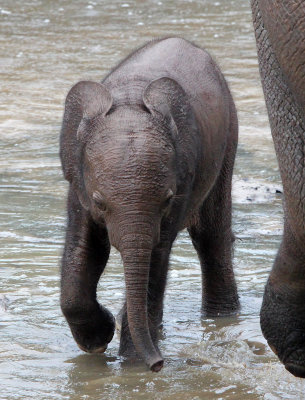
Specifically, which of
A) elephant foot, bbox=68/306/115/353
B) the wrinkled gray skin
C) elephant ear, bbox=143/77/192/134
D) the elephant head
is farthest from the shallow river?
elephant ear, bbox=143/77/192/134

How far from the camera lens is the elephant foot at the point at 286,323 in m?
4.41

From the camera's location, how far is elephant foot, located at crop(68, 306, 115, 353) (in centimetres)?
Answer: 568

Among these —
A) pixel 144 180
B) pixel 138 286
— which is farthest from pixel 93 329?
pixel 144 180

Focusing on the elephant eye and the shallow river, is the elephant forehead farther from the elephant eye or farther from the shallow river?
the shallow river

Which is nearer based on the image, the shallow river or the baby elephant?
the baby elephant

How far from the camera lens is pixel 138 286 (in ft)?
16.3

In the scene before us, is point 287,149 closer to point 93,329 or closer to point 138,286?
point 138,286

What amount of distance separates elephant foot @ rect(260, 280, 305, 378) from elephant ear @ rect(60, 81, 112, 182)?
4.00ft

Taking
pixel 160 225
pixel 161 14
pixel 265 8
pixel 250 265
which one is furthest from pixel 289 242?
pixel 161 14

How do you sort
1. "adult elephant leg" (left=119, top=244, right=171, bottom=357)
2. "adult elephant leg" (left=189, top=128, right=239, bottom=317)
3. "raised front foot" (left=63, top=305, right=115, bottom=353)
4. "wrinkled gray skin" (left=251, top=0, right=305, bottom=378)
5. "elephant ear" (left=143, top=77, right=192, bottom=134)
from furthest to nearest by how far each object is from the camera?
"adult elephant leg" (left=189, top=128, right=239, bottom=317) → "raised front foot" (left=63, top=305, right=115, bottom=353) → "adult elephant leg" (left=119, top=244, right=171, bottom=357) → "elephant ear" (left=143, top=77, right=192, bottom=134) → "wrinkled gray skin" (left=251, top=0, right=305, bottom=378)

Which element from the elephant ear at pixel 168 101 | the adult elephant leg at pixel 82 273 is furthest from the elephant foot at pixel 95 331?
the elephant ear at pixel 168 101

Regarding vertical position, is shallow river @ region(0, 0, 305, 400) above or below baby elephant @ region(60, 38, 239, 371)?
below

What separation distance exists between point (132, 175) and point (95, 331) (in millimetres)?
1029

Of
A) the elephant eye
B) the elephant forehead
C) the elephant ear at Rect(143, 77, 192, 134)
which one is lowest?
the elephant eye
